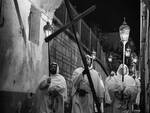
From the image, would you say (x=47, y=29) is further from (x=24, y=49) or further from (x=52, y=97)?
(x=52, y=97)

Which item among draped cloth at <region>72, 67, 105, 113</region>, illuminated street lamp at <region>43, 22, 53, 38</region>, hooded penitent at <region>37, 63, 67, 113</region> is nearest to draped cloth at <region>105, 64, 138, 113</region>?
draped cloth at <region>72, 67, 105, 113</region>

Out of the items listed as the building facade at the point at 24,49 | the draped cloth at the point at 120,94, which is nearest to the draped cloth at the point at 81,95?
the building facade at the point at 24,49

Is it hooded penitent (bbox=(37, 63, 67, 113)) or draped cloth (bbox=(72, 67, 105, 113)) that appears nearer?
hooded penitent (bbox=(37, 63, 67, 113))

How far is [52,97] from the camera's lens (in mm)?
10953

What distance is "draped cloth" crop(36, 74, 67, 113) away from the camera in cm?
1073

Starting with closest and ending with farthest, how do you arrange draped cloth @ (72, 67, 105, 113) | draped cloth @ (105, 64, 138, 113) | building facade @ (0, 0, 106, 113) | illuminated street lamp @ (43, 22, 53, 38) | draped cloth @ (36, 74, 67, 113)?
1. building facade @ (0, 0, 106, 113)
2. draped cloth @ (36, 74, 67, 113)
3. draped cloth @ (72, 67, 105, 113)
4. illuminated street lamp @ (43, 22, 53, 38)
5. draped cloth @ (105, 64, 138, 113)

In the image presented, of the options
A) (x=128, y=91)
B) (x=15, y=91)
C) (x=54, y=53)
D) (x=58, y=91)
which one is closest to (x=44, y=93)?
(x=58, y=91)

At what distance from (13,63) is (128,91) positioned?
20.0 feet

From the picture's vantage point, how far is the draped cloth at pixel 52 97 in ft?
35.2

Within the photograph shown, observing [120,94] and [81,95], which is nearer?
[81,95]

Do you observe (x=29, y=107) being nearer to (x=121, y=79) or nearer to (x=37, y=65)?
(x=37, y=65)

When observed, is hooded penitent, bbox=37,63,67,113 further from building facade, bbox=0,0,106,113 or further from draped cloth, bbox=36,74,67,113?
building facade, bbox=0,0,106,113

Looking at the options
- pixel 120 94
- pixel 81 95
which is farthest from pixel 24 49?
pixel 120 94

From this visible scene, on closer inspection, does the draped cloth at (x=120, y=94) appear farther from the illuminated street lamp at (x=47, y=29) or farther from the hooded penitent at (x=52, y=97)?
the illuminated street lamp at (x=47, y=29)
